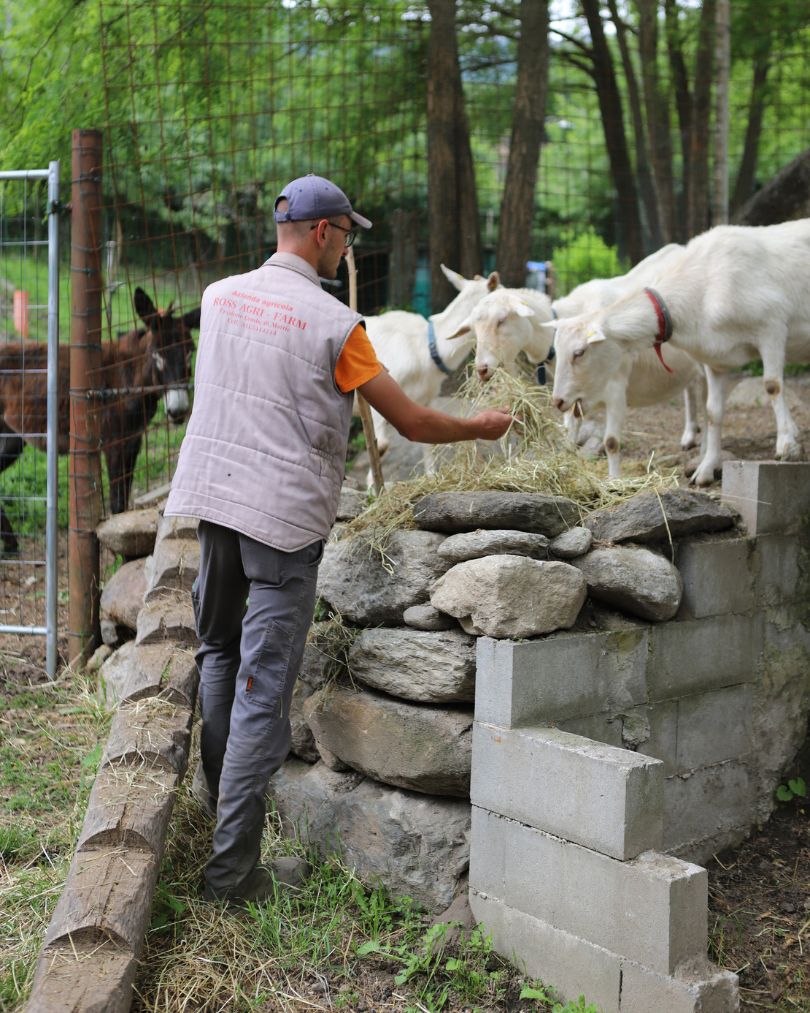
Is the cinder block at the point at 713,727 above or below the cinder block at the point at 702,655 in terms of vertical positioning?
below

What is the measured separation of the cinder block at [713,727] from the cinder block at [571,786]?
911 millimetres

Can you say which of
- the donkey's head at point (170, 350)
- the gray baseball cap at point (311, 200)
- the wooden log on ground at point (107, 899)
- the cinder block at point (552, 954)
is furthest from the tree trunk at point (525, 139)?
the wooden log on ground at point (107, 899)

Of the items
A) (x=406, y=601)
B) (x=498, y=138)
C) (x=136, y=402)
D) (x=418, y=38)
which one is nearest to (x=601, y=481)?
(x=406, y=601)

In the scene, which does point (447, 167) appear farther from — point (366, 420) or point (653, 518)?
point (653, 518)

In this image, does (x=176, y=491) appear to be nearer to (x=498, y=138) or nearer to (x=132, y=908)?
(x=132, y=908)

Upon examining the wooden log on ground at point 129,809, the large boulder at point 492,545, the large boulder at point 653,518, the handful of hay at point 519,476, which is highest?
the handful of hay at point 519,476

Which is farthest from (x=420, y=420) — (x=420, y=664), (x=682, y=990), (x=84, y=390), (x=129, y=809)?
(x=84, y=390)

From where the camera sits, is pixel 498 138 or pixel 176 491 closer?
pixel 176 491

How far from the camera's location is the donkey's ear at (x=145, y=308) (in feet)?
22.6

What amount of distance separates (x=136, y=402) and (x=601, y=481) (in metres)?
3.50

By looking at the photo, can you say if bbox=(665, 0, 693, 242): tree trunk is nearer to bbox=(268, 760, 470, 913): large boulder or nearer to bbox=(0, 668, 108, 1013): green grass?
bbox=(0, 668, 108, 1013): green grass

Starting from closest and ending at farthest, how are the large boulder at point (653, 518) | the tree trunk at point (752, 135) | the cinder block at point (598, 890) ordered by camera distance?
the cinder block at point (598, 890) → the large boulder at point (653, 518) → the tree trunk at point (752, 135)

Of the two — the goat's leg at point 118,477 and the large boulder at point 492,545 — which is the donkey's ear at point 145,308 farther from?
the large boulder at point 492,545

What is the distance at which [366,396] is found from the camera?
3.60m
